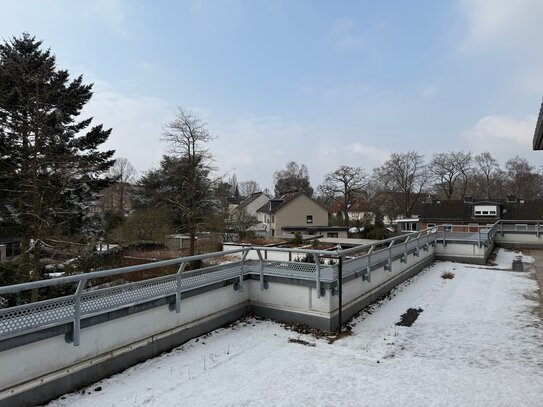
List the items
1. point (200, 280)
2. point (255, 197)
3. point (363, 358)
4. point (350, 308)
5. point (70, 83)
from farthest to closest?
point (255, 197)
point (70, 83)
point (350, 308)
point (200, 280)
point (363, 358)

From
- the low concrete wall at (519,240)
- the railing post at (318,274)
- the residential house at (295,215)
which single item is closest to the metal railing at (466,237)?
the low concrete wall at (519,240)

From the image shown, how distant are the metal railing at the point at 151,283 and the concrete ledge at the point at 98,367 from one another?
34 centimetres

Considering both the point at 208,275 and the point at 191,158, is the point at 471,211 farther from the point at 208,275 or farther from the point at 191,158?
the point at 208,275

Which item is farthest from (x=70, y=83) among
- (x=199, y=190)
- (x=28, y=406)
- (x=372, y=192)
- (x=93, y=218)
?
(x=372, y=192)

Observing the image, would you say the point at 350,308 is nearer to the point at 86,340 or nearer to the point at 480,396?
the point at 480,396

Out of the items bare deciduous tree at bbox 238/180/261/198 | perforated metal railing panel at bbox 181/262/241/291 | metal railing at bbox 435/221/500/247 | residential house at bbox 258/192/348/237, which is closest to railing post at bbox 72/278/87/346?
perforated metal railing panel at bbox 181/262/241/291

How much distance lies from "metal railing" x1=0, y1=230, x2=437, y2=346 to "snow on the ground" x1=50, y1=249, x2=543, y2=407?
32.6 inches

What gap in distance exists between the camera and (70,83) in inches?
814

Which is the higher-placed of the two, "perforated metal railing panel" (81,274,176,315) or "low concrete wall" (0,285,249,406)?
"perforated metal railing panel" (81,274,176,315)

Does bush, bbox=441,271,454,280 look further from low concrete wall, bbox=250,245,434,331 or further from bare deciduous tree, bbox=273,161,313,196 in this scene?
bare deciduous tree, bbox=273,161,313,196

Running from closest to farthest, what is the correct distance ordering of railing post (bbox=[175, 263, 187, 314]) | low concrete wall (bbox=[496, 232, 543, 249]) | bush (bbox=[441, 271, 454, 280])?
railing post (bbox=[175, 263, 187, 314])
bush (bbox=[441, 271, 454, 280])
low concrete wall (bbox=[496, 232, 543, 249])

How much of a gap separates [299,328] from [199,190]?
17517mm

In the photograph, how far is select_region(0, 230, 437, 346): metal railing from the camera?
3660 millimetres

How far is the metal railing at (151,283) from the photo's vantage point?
3660 mm
